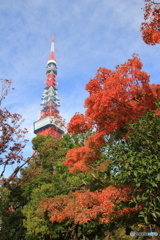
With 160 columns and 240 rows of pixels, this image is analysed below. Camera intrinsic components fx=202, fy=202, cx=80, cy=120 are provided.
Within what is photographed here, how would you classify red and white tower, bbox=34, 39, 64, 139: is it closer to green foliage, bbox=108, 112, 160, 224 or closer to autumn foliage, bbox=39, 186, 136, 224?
autumn foliage, bbox=39, 186, 136, 224

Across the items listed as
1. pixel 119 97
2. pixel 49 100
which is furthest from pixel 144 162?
pixel 49 100

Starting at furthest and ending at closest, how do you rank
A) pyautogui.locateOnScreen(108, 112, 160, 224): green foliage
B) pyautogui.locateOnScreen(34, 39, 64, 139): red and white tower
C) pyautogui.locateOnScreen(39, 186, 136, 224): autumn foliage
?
pyautogui.locateOnScreen(34, 39, 64, 139): red and white tower, pyautogui.locateOnScreen(39, 186, 136, 224): autumn foliage, pyautogui.locateOnScreen(108, 112, 160, 224): green foliage

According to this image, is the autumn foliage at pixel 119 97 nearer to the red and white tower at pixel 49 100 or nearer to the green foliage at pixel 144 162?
the green foliage at pixel 144 162

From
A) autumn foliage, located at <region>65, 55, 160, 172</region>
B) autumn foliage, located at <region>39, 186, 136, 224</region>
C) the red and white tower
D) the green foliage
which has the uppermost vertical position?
the red and white tower

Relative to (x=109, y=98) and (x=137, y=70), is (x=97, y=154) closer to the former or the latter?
(x=109, y=98)

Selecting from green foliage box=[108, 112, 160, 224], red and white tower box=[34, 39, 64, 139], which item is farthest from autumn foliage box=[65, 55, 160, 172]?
red and white tower box=[34, 39, 64, 139]

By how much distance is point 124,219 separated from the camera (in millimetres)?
7465

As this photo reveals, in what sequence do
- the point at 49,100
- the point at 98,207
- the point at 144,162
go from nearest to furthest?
the point at 144,162 → the point at 98,207 → the point at 49,100

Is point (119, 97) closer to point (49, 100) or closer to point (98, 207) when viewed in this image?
point (98, 207)

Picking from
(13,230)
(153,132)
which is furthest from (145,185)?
(13,230)

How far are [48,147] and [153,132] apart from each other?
1387cm

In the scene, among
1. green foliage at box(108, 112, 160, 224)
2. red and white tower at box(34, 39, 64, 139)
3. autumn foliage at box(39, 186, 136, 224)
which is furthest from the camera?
red and white tower at box(34, 39, 64, 139)

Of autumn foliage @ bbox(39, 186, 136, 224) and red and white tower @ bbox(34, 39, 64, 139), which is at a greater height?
red and white tower @ bbox(34, 39, 64, 139)

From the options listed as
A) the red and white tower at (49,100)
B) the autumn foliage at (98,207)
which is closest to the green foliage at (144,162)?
the autumn foliage at (98,207)
